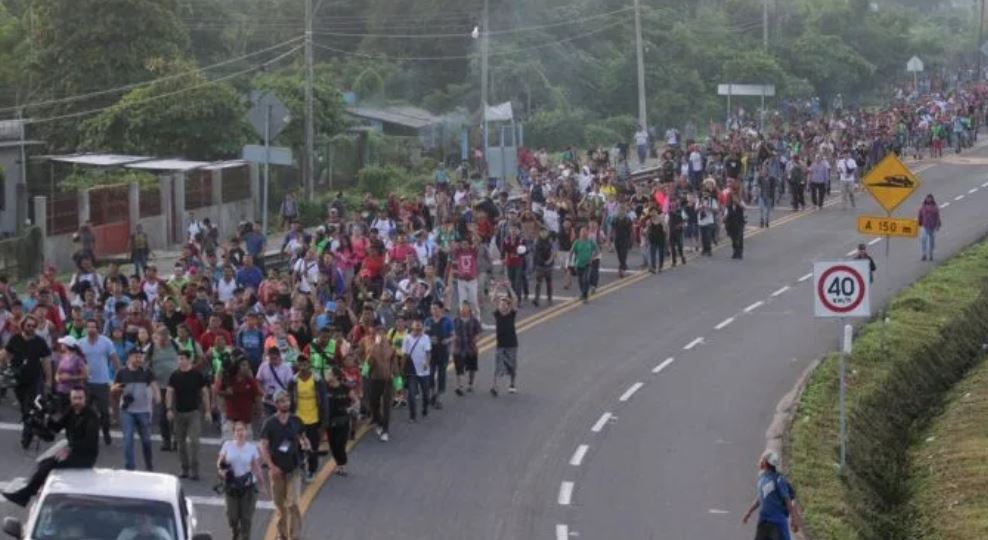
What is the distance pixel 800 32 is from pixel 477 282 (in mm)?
65368

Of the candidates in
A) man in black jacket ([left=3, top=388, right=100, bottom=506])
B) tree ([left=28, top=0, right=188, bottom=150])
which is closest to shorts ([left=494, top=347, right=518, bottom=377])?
man in black jacket ([left=3, top=388, right=100, bottom=506])

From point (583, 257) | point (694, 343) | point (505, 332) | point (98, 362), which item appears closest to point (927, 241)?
point (583, 257)

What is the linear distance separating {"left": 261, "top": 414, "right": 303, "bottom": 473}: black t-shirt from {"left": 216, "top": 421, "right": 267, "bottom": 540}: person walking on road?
329 mm

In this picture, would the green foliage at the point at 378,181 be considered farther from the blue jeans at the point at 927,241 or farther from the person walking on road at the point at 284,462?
the person walking on road at the point at 284,462

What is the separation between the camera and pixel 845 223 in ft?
153

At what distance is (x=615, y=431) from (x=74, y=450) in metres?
8.46

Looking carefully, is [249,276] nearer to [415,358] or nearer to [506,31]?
[415,358]

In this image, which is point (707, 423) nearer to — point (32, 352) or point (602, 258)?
point (32, 352)

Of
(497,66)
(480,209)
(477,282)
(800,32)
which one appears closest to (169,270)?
(480,209)

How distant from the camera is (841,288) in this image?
22.5 metres

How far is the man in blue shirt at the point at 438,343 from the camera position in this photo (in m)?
25.0

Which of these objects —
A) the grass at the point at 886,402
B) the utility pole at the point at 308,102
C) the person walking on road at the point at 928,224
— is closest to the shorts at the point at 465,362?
the grass at the point at 886,402

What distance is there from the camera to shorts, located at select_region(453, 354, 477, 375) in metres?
25.9

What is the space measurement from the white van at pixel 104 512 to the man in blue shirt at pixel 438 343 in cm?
918
